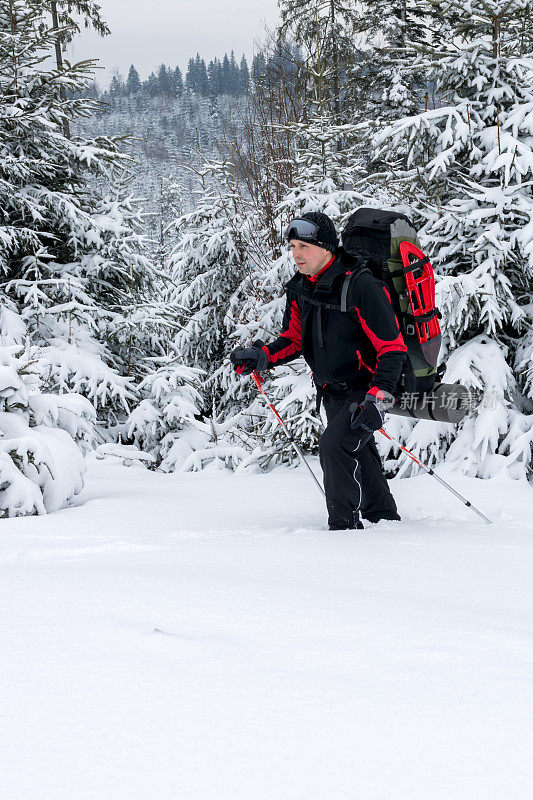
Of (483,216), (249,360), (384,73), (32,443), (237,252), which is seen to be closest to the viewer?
(32,443)

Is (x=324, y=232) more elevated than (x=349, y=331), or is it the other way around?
(x=324, y=232)

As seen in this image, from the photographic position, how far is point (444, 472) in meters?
6.44

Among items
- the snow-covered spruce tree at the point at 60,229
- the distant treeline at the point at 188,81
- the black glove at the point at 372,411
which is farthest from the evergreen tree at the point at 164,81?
the black glove at the point at 372,411

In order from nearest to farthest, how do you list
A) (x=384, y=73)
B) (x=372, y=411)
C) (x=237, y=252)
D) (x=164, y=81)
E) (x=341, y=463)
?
(x=372, y=411), (x=341, y=463), (x=237, y=252), (x=384, y=73), (x=164, y=81)

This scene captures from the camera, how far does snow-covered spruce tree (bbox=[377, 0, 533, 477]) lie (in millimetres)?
6230

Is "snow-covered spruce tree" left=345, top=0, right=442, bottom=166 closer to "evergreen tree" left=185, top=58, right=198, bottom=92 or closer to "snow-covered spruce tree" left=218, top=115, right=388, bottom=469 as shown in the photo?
"snow-covered spruce tree" left=218, top=115, right=388, bottom=469

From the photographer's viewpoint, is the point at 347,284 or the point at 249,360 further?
the point at 249,360

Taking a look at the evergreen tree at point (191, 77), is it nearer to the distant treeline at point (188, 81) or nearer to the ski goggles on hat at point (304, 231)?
the distant treeline at point (188, 81)

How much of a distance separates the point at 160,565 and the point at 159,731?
1.47 meters

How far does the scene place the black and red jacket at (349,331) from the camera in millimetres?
3875

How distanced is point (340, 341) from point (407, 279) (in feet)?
1.94

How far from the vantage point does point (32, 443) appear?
4422 mm

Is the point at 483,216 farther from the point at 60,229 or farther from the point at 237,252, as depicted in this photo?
the point at 237,252

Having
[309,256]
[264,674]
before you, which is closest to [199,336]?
[309,256]
